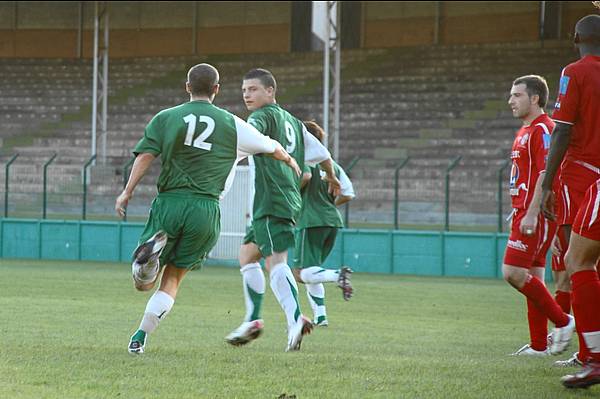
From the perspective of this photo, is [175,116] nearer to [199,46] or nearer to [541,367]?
[541,367]

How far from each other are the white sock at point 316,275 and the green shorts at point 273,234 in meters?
1.76

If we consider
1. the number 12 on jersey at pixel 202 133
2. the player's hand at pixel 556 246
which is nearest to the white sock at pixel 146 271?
the number 12 on jersey at pixel 202 133

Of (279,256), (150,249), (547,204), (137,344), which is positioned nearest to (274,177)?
(279,256)

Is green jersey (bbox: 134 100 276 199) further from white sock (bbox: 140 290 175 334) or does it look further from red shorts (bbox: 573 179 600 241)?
red shorts (bbox: 573 179 600 241)

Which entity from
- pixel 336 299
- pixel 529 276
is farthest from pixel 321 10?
pixel 529 276

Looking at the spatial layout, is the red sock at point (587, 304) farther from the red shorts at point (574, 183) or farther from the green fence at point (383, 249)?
the green fence at point (383, 249)

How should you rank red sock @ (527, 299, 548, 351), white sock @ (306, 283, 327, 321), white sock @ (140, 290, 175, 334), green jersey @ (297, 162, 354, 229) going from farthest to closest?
green jersey @ (297, 162, 354, 229)
white sock @ (306, 283, 327, 321)
red sock @ (527, 299, 548, 351)
white sock @ (140, 290, 175, 334)

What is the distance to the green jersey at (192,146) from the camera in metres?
7.59

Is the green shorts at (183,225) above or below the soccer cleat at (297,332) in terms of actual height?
above

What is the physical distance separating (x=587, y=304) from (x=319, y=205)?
19.2 feet

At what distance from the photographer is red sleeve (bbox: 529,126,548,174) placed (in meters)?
8.43

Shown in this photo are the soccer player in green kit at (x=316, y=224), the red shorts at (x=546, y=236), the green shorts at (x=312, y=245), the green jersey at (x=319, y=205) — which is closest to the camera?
the red shorts at (x=546, y=236)

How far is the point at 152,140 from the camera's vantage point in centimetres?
757

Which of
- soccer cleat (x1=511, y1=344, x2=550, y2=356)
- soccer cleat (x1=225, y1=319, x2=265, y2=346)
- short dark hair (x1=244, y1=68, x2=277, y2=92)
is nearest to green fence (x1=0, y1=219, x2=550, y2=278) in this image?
soccer cleat (x1=511, y1=344, x2=550, y2=356)
